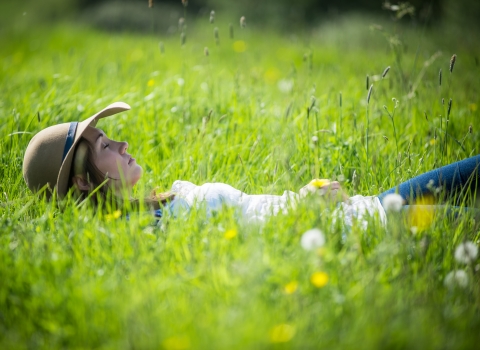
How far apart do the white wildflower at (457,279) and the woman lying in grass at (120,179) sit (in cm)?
48

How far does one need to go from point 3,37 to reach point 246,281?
7210 mm

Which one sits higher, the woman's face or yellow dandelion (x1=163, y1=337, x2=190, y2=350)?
the woman's face

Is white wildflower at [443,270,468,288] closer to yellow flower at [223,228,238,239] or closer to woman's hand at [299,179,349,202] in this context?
woman's hand at [299,179,349,202]

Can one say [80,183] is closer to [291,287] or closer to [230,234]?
[230,234]

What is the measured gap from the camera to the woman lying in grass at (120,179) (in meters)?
2.17

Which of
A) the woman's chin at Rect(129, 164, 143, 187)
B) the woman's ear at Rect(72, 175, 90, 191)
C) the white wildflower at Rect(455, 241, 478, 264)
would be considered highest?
the white wildflower at Rect(455, 241, 478, 264)

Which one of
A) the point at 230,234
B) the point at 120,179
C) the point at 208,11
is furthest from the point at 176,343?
the point at 208,11

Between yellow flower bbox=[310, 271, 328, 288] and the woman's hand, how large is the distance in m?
0.55

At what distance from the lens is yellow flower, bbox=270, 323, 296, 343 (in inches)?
52.7

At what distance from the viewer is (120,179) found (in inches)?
90.0

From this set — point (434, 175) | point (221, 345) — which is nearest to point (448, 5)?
point (434, 175)

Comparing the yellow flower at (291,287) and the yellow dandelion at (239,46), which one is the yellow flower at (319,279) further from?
the yellow dandelion at (239,46)

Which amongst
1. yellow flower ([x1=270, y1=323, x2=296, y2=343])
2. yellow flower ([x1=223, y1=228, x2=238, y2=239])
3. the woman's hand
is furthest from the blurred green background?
yellow flower ([x1=270, y1=323, x2=296, y2=343])

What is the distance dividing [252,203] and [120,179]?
25.2 inches
